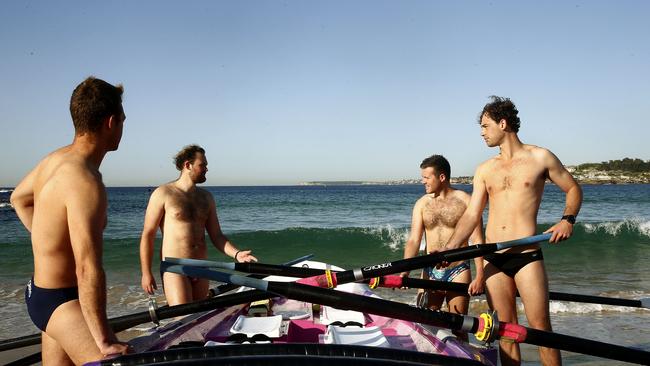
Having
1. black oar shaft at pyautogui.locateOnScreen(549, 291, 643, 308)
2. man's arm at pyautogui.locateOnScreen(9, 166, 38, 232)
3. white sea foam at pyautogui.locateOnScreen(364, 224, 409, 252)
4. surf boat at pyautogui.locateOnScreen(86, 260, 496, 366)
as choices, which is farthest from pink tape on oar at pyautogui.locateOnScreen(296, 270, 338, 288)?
white sea foam at pyautogui.locateOnScreen(364, 224, 409, 252)

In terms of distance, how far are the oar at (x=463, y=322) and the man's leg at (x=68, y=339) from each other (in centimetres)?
122

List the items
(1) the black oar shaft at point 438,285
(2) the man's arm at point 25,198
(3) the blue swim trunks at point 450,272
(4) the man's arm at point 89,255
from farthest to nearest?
(3) the blue swim trunks at point 450,272 → (1) the black oar shaft at point 438,285 → (2) the man's arm at point 25,198 → (4) the man's arm at point 89,255

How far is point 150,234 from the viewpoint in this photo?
5.82 metres

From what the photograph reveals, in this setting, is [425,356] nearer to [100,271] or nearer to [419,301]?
[100,271]

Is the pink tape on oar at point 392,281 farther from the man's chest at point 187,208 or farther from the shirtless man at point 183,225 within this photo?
the man's chest at point 187,208

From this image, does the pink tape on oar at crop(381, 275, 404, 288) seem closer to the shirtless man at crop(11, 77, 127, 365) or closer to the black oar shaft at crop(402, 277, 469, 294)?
the black oar shaft at crop(402, 277, 469, 294)

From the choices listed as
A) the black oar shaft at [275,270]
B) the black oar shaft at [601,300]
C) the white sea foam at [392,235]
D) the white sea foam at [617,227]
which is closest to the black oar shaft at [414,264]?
the black oar shaft at [275,270]

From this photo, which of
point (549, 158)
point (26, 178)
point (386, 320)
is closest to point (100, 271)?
point (26, 178)

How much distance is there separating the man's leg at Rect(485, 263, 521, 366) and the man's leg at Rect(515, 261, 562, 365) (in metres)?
0.12

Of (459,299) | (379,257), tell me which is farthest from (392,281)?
(379,257)

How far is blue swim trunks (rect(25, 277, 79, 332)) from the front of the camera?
9.34ft

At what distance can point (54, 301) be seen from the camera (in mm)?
2844

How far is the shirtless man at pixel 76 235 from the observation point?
266 cm

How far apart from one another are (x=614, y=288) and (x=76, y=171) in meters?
11.8
